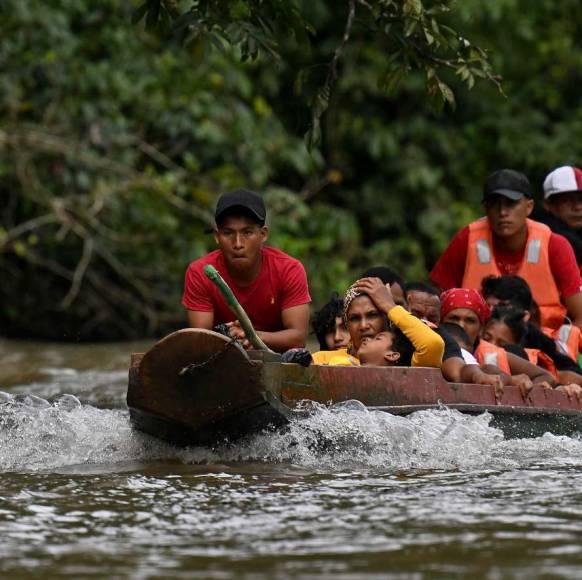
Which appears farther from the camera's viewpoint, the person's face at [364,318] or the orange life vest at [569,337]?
the orange life vest at [569,337]

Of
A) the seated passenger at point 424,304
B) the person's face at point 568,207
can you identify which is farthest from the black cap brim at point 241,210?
the person's face at point 568,207

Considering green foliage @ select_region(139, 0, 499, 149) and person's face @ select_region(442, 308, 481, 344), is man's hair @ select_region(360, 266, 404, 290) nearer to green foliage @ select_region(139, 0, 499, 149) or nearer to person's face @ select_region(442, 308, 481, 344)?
person's face @ select_region(442, 308, 481, 344)

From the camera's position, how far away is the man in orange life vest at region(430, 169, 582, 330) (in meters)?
8.10

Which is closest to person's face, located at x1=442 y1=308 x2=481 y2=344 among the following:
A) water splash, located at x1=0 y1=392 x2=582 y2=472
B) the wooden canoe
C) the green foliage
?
the wooden canoe

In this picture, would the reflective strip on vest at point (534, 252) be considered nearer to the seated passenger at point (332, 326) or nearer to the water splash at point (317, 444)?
the seated passenger at point (332, 326)

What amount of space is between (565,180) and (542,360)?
157 centimetres

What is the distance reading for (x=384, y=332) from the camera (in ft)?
22.0

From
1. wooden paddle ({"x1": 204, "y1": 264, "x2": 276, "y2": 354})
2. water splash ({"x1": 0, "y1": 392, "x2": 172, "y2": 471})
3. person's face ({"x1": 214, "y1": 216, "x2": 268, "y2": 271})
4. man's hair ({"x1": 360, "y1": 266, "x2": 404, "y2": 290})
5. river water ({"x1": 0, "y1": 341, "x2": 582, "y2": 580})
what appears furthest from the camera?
man's hair ({"x1": 360, "y1": 266, "x2": 404, "y2": 290})

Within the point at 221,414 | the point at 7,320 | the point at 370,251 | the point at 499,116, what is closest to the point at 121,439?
the point at 221,414

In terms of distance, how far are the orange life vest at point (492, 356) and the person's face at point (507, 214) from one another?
1086 millimetres

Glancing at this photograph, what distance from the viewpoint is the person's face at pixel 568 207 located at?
884 cm

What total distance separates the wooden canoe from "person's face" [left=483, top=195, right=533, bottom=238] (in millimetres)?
1738

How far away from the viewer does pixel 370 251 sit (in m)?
16.0

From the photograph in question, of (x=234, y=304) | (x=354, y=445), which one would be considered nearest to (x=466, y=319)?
(x=354, y=445)
